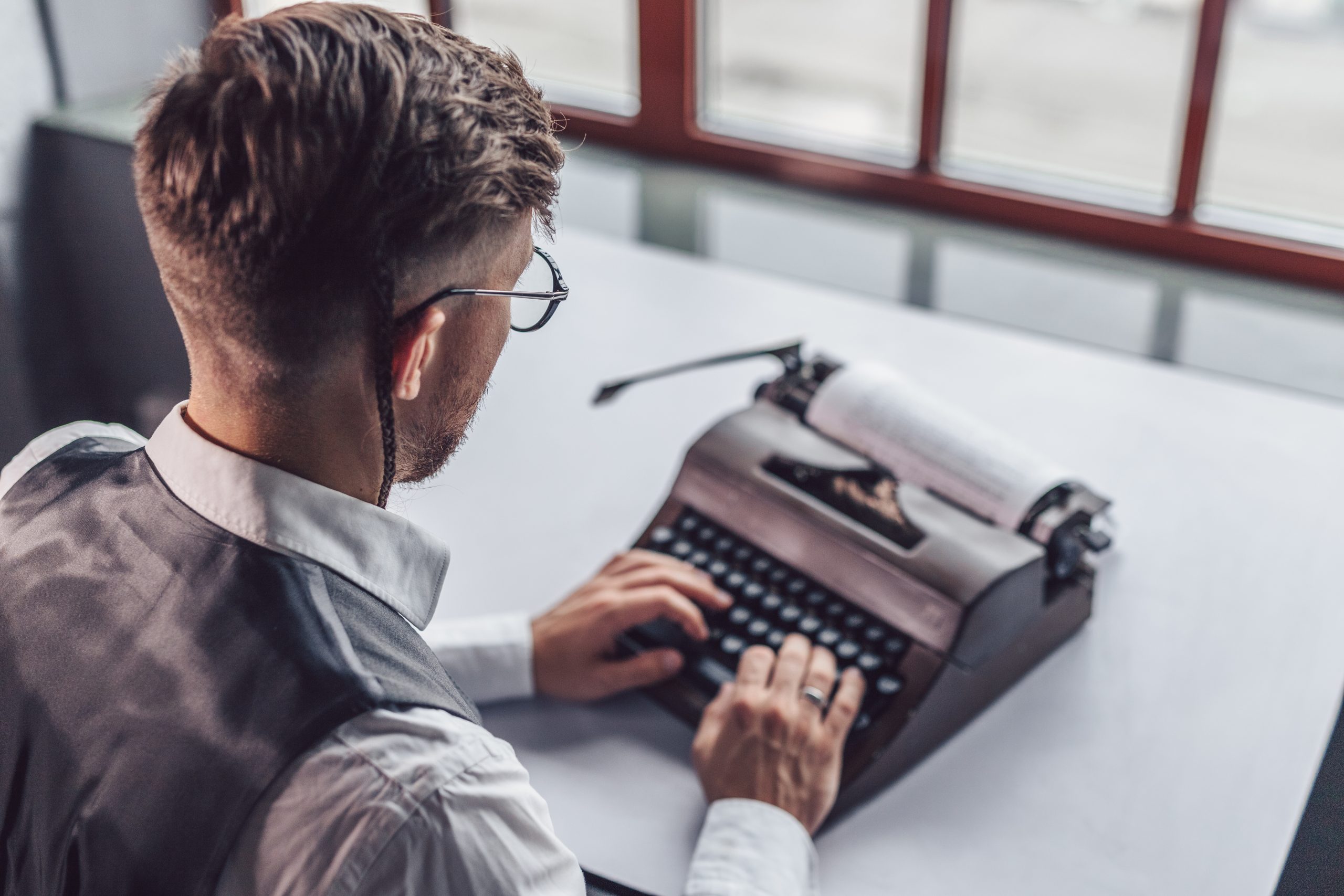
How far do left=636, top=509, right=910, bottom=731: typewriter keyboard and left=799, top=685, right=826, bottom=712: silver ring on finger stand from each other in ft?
0.12

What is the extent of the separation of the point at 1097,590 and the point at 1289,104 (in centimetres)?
449

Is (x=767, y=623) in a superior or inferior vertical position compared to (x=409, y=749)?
inferior

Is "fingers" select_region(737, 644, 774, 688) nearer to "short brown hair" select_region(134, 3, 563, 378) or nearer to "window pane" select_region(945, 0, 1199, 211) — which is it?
"short brown hair" select_region(134, 3, 563, 378)

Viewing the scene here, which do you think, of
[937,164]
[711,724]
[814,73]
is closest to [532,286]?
[711,724]

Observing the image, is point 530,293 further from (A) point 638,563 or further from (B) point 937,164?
(B) point 937,164

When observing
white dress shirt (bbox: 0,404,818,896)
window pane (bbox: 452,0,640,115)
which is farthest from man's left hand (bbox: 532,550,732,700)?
window pane (bbox: 452,0,640,115)

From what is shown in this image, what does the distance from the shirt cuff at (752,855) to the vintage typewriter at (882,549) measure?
0.09 metres

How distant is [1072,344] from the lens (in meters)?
1.83

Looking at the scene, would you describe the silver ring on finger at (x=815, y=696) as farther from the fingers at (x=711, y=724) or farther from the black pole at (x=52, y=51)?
the black pole at (x=52, y=51)

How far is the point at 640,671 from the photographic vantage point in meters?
1.23

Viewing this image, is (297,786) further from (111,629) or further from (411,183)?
(411,183)

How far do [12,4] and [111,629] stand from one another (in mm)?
1854

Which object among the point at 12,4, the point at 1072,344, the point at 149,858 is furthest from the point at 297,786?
the point at 12,4

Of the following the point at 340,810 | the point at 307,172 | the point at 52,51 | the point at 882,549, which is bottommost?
the point at 882,549
